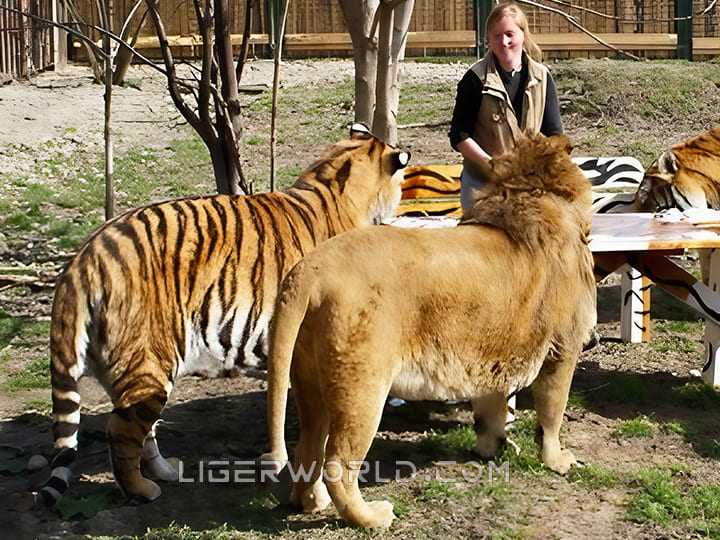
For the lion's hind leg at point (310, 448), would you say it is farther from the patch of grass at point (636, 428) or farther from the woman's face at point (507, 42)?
the woman's face at point (507, 42)

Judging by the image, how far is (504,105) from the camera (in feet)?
18.2

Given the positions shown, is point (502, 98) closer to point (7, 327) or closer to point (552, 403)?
point (552, 403)

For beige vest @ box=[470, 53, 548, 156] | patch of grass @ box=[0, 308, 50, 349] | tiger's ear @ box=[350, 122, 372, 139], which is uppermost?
beige vest @ box=[470, 53, 548, 156]

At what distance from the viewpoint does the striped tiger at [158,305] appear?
4.32 meters

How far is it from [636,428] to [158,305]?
8.74ft

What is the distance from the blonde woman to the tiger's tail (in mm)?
2264

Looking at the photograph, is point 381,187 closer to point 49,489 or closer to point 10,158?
point 49,489

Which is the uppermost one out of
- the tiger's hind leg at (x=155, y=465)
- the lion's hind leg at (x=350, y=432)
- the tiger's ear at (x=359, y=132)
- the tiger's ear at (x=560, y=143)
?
the tiger's ear at (x=359, y=132)

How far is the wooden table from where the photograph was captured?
5.68 metres

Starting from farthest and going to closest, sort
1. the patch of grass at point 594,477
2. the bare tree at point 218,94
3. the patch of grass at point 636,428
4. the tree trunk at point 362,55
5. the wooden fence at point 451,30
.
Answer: the wooden fence at point 451,30 → the tree trunk at point 362,55 → the bare tree at point 218,94 → the patch of grass at point 636,428 → the patch of grass at point 594,477

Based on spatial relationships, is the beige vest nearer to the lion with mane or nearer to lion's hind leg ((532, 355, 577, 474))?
the lion with mane

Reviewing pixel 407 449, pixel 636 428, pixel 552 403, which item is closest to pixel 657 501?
pixel 552 403

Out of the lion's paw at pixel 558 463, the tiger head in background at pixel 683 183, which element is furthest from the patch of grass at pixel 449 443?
the tiger head in background at pixel 683 183

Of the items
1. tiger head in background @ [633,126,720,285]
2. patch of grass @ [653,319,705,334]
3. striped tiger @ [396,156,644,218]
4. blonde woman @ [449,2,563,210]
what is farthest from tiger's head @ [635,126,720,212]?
blonde woman @ [449,2,563,210]
